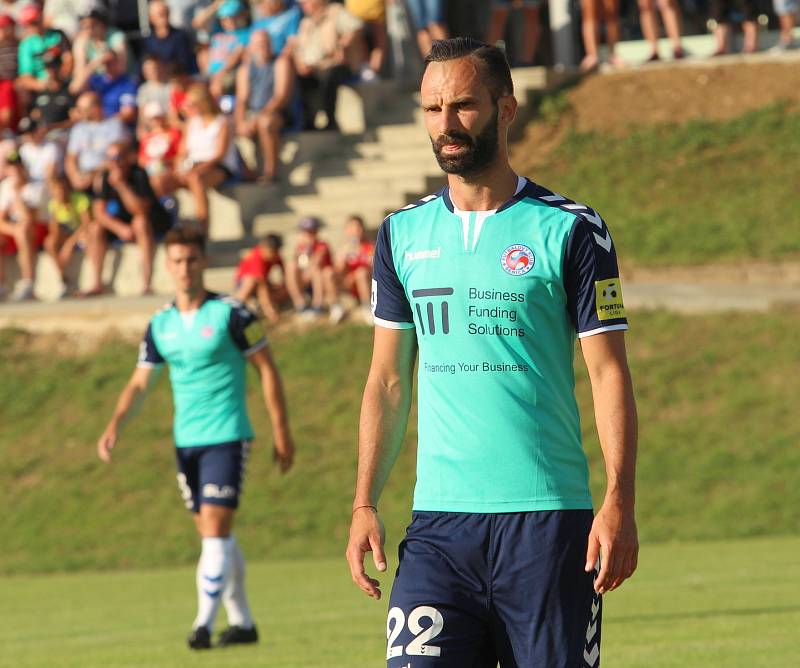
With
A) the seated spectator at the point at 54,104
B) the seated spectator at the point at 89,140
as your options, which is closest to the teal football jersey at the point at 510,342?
the seated spectator at the point at 89,140

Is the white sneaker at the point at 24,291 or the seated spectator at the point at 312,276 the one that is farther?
the white sneaker at the point at 24,291

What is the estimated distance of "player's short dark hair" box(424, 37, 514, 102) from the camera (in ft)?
16.4

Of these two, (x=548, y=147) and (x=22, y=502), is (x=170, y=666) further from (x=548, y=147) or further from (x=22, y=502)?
(x=548, y=147)

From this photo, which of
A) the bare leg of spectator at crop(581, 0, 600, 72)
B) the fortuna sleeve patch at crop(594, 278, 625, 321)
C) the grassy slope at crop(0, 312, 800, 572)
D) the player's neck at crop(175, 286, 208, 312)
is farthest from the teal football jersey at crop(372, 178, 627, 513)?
the bare leg of spectator at crop(581, 0, 600, 72)

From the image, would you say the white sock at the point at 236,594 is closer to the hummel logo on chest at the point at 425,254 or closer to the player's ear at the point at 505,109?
the hummel logo on chest at the point at 425,254

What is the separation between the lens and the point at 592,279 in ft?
16.1

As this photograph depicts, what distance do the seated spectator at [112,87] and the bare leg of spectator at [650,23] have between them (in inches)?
302

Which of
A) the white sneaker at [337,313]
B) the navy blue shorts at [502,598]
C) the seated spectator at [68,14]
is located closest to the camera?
the navy blue shorts at [502,598]

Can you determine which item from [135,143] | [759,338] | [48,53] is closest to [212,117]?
[135,143]

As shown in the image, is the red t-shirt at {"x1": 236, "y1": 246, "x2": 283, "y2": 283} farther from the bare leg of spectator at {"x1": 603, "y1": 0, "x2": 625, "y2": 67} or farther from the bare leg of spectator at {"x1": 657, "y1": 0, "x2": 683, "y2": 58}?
the bare leg of spectator at {"x1": 657, "y1": 0, "x2": 683, "y2": 58}

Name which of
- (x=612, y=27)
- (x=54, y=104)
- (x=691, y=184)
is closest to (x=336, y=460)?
(x=691, y=184)

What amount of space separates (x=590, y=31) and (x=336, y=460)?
9.46 meters

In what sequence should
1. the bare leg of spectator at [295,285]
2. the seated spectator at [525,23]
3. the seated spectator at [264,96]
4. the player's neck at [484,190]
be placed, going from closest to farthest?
the player's neck at [484,190] → the bare leg of spectator at [295,285] → the seated spectator at [264,96] → the seated spectator at [525,23]

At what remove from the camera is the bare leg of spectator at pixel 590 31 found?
2556cm
